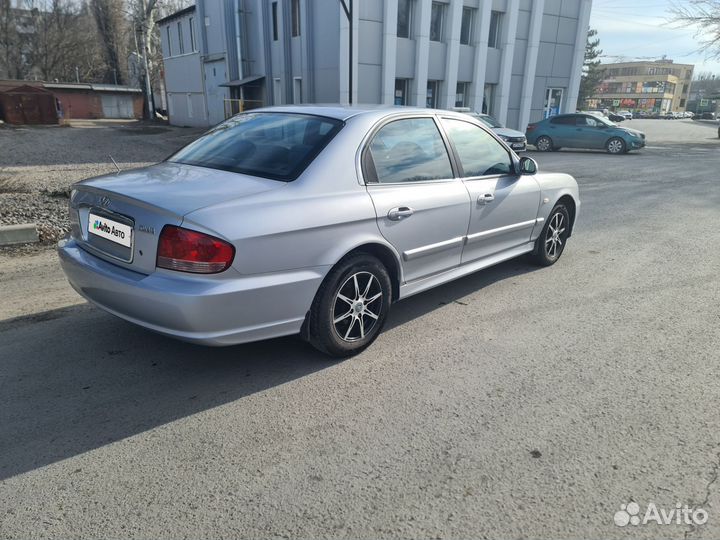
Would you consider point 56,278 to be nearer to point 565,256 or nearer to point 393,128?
point 393,128

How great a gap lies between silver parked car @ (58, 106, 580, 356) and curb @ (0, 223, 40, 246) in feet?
9.19

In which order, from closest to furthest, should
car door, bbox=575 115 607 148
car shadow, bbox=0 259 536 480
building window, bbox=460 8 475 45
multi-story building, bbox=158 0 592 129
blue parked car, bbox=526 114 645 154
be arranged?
car shadow, bbox=0 259 536 480 → blue parked car, bbox=526 114 645 154 → car door, bbox=575 115 607 148 → multi-story building, bbox=158 0 592 129 → building window, bbox=460 8 475 45

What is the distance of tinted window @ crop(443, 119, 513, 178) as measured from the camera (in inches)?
169

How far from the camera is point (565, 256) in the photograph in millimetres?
6062

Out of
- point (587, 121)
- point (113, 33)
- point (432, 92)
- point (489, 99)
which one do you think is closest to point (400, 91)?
point (432, 92)

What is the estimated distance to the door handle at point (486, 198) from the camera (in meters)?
4.29

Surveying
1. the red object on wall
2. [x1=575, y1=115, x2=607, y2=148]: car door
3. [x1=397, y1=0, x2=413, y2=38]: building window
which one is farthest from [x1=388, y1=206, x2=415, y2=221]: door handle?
the red object on wall

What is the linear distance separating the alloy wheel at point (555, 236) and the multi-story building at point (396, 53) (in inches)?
608

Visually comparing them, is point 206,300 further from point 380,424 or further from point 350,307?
point 380,424

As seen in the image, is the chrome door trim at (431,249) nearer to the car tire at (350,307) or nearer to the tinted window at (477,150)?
the car tire at (350,307)

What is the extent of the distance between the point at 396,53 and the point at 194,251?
22.1 metres

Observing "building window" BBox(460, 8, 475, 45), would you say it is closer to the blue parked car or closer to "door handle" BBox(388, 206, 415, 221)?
the blue parked car

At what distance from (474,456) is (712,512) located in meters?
1.03

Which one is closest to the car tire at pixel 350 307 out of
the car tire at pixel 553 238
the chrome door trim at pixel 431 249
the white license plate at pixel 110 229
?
the chrome door trim at pixel 431 249
